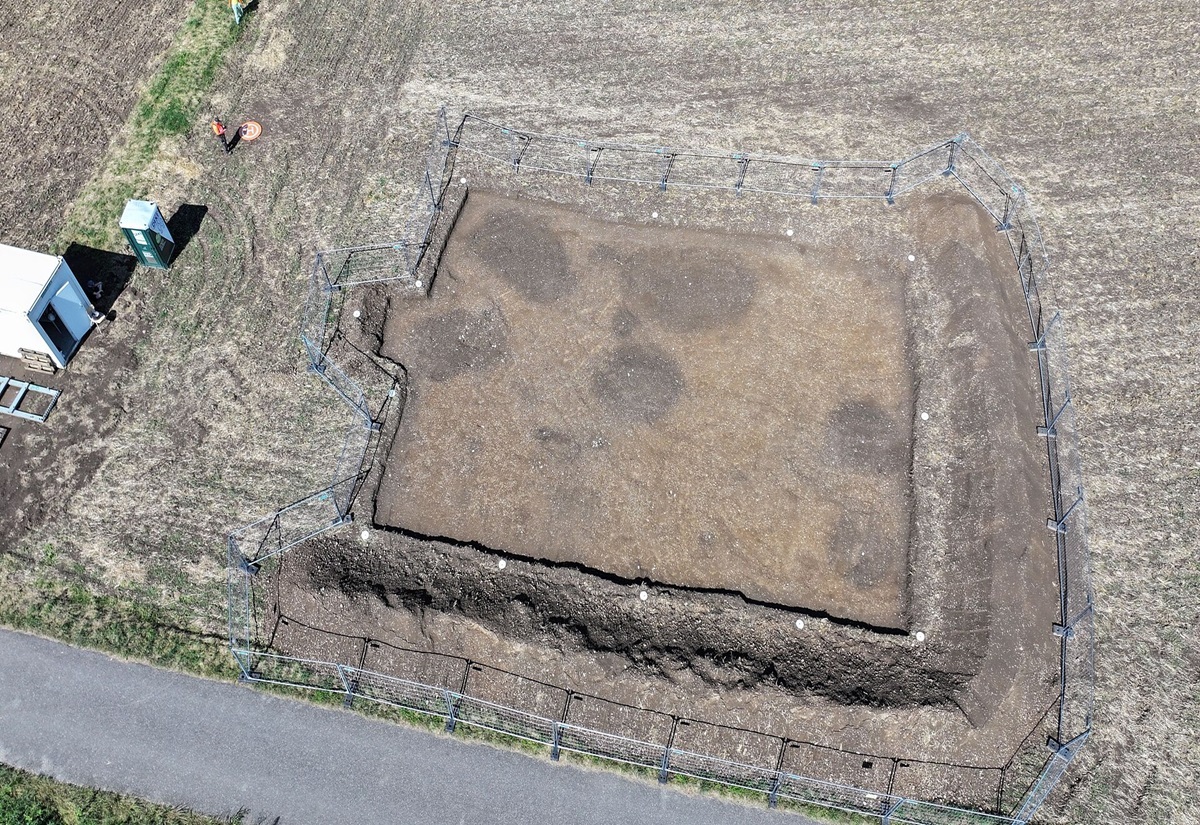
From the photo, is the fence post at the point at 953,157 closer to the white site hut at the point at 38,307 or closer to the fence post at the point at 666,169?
the fence post at the point at 666,169

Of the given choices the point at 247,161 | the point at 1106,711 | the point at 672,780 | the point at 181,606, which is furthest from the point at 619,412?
the point at 247,161

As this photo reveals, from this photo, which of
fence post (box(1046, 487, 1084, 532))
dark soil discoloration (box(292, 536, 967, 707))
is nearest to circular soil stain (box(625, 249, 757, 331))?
dark soil discoloration (box(292, 536, 967, 707))

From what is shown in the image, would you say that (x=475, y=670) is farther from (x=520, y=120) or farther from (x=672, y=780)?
(x=520, y=120)

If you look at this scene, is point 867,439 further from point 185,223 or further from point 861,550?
point 185,223

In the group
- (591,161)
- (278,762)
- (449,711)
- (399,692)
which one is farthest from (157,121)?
(449,711)

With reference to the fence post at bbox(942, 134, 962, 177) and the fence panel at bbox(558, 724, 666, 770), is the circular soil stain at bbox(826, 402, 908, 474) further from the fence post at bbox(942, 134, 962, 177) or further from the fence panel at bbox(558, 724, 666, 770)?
the fence post at bbox(942, 134, 962, 177)

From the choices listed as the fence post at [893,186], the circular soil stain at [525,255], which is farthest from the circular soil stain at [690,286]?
the fence post at [893,186]
